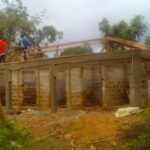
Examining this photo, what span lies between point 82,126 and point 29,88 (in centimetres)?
679

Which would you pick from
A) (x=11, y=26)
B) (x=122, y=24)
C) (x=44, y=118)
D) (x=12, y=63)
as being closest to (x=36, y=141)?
(x=44, y=118)

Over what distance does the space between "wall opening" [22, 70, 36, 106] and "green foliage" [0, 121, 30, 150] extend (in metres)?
5.11

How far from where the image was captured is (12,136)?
1669cm

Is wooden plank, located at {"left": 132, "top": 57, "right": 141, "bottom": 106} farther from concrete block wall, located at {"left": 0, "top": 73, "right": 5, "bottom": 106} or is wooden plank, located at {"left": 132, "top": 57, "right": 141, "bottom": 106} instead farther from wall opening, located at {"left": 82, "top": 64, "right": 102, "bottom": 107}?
concrete block wall, located at {"left": 0, "top": 73, "right": 5, "bottom": 106}

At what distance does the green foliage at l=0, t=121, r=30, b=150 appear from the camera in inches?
627

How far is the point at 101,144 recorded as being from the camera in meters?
15.0

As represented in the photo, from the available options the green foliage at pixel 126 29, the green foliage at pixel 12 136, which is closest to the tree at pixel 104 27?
Result: the green foliage at pixel 126 29

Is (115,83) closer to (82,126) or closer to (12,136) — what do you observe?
(82,126)

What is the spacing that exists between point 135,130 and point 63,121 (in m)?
3.32

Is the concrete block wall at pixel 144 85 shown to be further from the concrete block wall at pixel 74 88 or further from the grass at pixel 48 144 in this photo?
the grass at pixel 48 144

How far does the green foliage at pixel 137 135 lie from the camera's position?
14.4 m

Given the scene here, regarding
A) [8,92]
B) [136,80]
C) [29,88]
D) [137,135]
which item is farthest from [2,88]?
[137,135]

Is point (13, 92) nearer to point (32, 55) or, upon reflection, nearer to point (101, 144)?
point (32, 55)

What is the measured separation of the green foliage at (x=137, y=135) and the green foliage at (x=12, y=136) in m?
3.54
